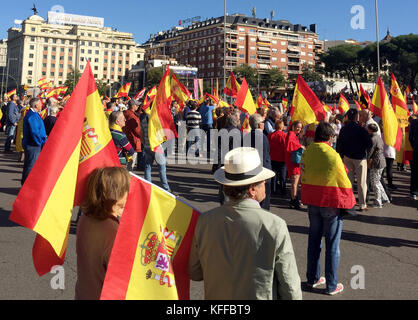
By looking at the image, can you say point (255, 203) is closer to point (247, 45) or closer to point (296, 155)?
point (296, 155)

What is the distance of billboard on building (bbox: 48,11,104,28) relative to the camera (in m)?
152

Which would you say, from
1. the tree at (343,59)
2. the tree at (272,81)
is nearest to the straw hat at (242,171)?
the tree at (343,59)

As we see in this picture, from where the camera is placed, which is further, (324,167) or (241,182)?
(324,167)

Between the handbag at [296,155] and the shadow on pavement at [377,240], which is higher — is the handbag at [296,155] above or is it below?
above

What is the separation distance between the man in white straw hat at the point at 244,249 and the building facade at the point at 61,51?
141460 millimetres

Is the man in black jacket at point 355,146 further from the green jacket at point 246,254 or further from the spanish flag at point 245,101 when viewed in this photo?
the green jacket at point 246,254

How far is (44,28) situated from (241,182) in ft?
519

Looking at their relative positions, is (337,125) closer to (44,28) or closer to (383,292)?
(383,292)

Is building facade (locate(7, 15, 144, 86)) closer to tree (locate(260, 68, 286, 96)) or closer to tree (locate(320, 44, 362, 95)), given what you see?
tree (locate(260, 68, 286, 96))

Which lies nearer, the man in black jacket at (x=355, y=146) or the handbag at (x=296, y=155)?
the man in black jacket at (x=355, y=146)

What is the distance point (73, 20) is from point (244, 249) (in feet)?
542

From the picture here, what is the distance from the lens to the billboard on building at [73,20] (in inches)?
5979
